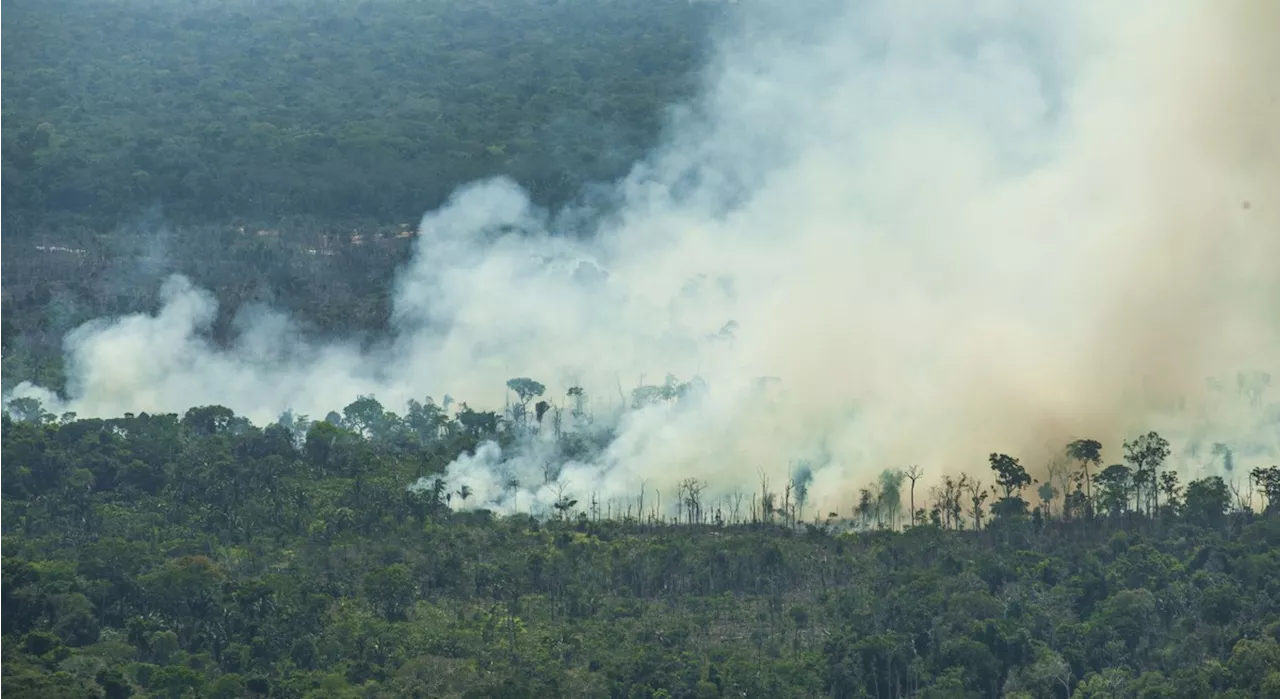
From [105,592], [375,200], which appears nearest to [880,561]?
[105,592]

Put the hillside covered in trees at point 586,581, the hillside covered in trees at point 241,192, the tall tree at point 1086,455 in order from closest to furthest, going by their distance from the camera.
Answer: the hillside covered in trees at point 586,581 → the tall tree at point 1086,455 → the hillside covered in trees at point 241,192

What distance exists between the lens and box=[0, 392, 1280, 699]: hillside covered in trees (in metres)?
91.6

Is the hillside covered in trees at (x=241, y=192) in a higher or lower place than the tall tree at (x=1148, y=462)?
higher

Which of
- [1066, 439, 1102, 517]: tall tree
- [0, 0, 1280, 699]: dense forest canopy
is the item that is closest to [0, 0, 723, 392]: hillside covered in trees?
[0, 0, 1280, 699]: dense forest canopy

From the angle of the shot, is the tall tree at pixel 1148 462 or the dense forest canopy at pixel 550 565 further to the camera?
the tall tree at pixel 1148 462

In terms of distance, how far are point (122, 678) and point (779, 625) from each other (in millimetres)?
27976

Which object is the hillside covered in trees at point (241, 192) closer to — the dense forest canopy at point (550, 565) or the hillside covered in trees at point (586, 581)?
the dense forest canopy at point (550, 565)

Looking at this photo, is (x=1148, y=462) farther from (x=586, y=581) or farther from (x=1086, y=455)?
(x=586, y=581)

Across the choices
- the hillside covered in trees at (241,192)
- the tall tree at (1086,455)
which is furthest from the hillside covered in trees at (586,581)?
the hillside covered in trees at (241,192)

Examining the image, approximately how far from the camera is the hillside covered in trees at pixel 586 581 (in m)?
91.6

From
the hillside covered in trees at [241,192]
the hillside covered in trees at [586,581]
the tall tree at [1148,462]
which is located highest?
the hillside covered in trees at [241,192]

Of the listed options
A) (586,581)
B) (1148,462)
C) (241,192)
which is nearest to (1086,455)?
(1148,462)

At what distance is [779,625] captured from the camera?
3866 inches

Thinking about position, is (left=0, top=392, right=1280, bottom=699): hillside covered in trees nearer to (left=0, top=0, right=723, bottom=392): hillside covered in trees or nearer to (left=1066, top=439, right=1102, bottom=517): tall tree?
(left=1066, top=439, right=1102, bottom=517): tall tree
